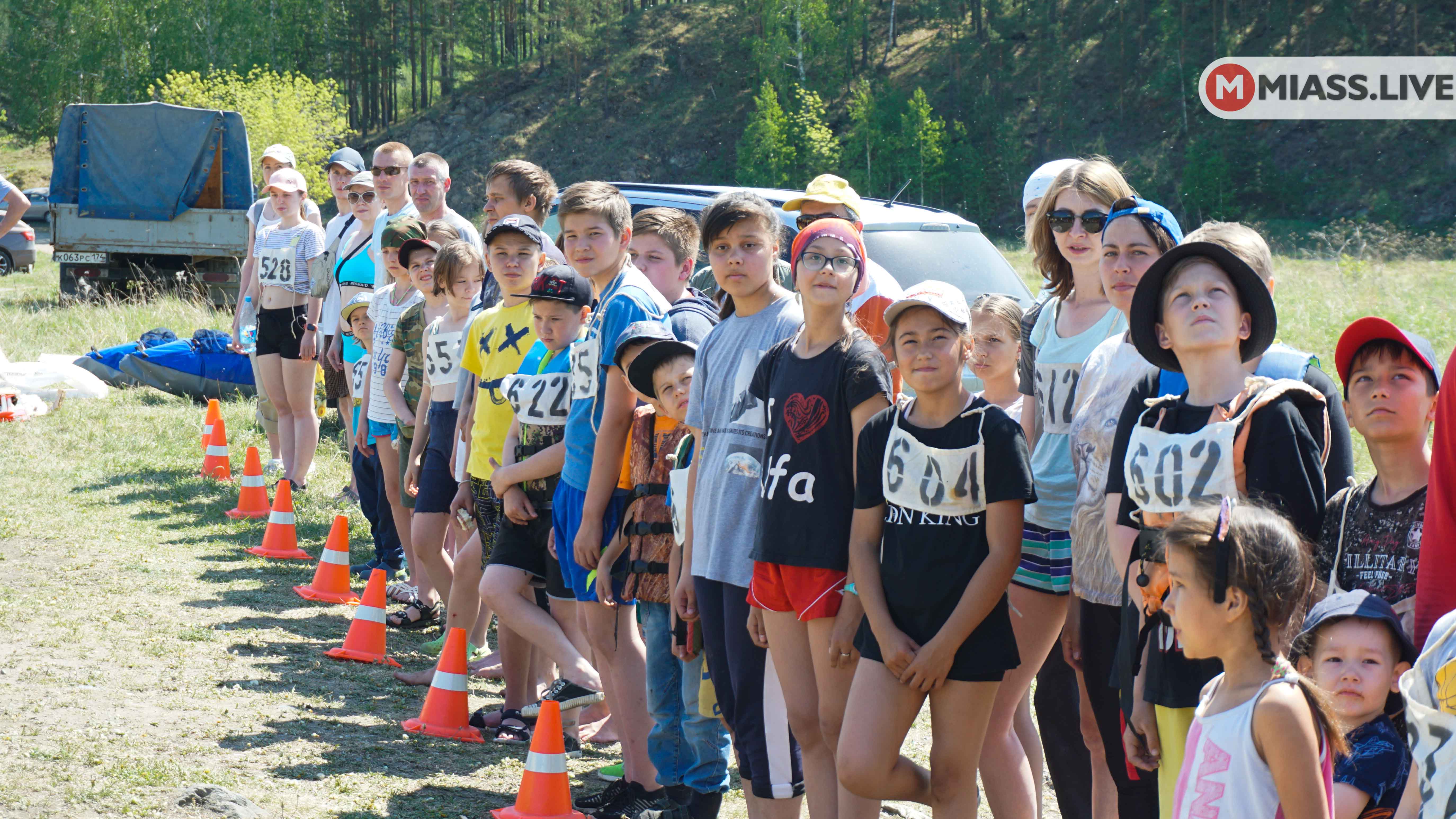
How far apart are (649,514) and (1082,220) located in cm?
162

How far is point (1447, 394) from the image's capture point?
226cm

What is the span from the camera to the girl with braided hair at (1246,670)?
2.24 metres

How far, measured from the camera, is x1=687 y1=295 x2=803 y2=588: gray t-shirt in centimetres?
349

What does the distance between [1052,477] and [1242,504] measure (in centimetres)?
114

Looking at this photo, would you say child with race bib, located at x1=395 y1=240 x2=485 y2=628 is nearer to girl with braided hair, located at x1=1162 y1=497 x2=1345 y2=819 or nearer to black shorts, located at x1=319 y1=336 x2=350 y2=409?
black shorts, located at x1=319 y1=336 x2=350 y2=409

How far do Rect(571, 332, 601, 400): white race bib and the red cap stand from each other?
227cm

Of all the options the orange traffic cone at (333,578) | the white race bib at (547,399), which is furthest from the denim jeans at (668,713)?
the orange traffic cone at (333,578)

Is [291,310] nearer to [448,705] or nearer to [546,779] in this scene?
[448,705]

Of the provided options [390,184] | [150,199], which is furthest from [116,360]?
[390,184]

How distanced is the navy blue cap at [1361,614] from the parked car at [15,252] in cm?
2817

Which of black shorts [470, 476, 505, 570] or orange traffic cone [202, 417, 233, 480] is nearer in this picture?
black shorts [470, 476, 505, 570]

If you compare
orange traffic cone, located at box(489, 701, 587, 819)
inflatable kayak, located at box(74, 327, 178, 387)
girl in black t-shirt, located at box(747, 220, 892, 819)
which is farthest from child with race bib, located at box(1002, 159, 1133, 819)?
inflatable kayak, located at box(74, 327, 178, 387)

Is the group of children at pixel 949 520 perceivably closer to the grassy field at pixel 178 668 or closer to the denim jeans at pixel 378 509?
the grassy field at pixel 178 668

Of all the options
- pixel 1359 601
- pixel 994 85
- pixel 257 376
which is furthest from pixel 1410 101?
pixel 1359 601
